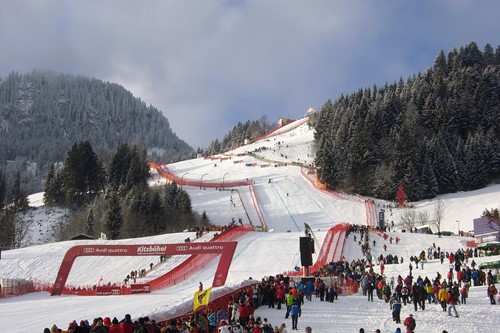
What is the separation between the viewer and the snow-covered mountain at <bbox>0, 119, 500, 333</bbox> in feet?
52.5

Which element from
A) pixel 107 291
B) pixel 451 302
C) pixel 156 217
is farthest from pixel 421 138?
pixel 451 302

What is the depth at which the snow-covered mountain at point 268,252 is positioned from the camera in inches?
630

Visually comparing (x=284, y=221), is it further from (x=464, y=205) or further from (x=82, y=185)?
(x=82, y=185)

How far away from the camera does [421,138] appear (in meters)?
78.1

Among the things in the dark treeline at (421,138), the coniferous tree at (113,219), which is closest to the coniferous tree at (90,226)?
the coniferous tree at (113,219)

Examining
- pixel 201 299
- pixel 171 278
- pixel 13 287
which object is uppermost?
pixel 201 299

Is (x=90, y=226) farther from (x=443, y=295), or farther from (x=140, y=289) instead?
(x=443, y=295)

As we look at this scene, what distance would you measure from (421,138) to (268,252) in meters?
49.8

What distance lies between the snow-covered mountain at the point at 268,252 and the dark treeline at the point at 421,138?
11.4ft

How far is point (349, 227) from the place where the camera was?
1586 inches

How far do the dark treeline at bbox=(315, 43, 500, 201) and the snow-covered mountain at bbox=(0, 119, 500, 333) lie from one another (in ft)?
11.4

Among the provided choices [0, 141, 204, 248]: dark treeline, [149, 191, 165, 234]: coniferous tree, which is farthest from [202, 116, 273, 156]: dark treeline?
[149, 191, 165, 234]: coniferous tree

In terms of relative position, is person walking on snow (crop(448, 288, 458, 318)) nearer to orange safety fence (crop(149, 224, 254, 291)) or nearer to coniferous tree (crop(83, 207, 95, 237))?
orange safety fence (crop(149, 224, 254, 291))

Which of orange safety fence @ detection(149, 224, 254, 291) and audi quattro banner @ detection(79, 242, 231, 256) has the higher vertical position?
audi quattro banner @ detection(79, 242, 231, 256)
